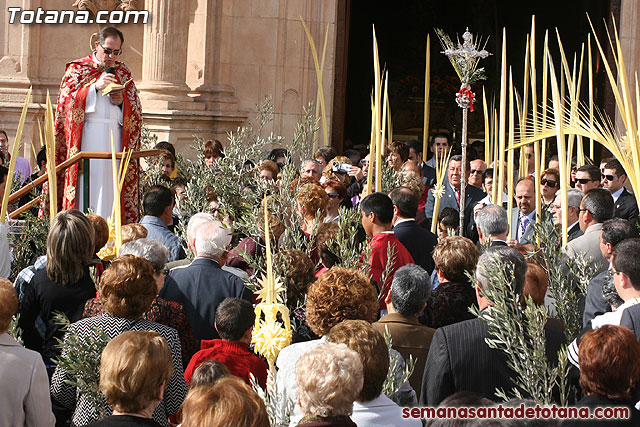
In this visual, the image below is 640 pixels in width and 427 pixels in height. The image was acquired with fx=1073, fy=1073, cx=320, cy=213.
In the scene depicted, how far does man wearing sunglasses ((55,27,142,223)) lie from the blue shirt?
2.04m

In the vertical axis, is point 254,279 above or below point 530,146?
below

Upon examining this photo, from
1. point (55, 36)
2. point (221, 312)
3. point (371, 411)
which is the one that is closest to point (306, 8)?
point (55, 36)

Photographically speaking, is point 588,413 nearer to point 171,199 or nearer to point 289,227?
point 289,227

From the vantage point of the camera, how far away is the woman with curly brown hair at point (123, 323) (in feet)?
12.3

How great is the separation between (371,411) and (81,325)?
120cm

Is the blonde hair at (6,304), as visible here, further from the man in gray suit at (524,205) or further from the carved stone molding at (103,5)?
the carved stone molding at (103,5)

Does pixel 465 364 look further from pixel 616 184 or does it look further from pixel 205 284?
pixel 616 184

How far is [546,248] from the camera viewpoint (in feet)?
16.9

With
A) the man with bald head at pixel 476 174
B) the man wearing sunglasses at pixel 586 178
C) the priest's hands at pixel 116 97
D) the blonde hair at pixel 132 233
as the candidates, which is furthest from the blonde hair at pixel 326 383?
the man with bald head at pixel 476 174

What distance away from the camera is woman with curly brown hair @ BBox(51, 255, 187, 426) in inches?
147

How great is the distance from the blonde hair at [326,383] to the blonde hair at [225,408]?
1.02ft

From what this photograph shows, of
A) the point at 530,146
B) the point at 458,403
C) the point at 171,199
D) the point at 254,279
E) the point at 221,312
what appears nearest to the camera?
the point at 458,403

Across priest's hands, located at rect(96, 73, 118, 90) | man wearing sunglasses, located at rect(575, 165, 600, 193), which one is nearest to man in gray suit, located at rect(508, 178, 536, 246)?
man wearing sunglasses, located at rect(575, 165, 600, 193)

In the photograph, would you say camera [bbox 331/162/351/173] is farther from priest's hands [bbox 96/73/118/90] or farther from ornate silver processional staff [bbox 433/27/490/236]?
priest's hands [bbox 96/73/118/90]
